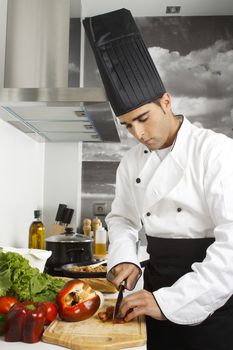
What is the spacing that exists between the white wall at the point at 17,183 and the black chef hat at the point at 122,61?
720mm

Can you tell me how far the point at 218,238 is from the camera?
1017 millimetres

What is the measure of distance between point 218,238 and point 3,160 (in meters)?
1.17

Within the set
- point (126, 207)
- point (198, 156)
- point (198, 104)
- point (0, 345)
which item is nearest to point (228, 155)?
point (198, 156)

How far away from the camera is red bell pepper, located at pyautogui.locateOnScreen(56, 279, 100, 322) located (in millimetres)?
1042

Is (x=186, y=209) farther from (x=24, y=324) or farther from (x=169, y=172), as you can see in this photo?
(x=24, y=324)

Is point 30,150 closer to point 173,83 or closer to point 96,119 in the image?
point 96,119

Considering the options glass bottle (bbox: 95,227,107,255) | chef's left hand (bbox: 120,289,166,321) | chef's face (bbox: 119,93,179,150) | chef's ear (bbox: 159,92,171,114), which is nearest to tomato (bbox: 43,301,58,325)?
chef's left hand (bbox: 120,289,166,321)

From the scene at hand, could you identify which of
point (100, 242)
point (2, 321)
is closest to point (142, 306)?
point (2, 321)

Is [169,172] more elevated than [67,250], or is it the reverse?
[169,172]

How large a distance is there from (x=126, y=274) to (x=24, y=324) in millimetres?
330

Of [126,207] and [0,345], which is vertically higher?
[126,207]

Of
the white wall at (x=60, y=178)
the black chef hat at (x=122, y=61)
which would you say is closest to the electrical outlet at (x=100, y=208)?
the white wall at (x=60, y=178)

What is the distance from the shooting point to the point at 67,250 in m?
1.94

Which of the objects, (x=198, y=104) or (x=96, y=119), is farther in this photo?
(x=198, y=104)
